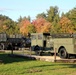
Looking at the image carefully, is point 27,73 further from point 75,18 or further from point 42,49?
point 75,18

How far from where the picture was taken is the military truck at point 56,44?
20.3m

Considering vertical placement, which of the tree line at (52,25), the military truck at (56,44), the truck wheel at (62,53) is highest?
the tree line at (52,25)

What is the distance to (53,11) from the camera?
3575 inches

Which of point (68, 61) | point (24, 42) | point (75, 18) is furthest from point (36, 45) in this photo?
point (75, 18)

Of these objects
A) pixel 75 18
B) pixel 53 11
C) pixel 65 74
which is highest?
pixel 53 11

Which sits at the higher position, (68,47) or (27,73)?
(68,47)

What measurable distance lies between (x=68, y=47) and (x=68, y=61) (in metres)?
1.96

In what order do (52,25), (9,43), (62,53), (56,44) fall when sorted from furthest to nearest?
(52,25), (9,43), (56,44), (62,53)

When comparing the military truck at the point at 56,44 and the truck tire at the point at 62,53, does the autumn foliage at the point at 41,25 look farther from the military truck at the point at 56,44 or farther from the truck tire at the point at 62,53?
the truck tire at the point at 62,53

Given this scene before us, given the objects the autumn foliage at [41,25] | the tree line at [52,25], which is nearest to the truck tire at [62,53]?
the tree line at [52,25]

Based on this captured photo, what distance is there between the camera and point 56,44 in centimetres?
2195

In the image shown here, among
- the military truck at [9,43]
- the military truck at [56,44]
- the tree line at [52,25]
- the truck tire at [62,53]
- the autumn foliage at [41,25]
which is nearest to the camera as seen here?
the military truck at [56,44]

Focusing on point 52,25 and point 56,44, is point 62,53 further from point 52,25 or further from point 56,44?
point 52,25

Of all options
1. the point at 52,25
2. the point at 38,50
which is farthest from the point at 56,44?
the point at 52,25
